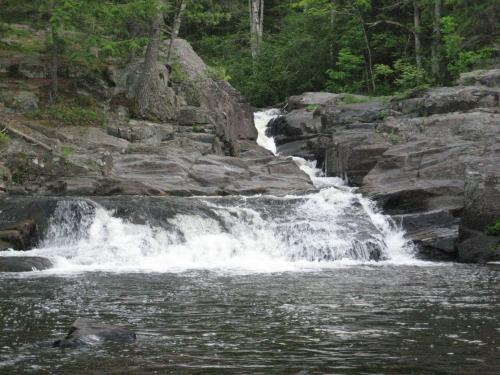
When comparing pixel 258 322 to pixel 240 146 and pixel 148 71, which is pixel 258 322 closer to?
pixel 148 71

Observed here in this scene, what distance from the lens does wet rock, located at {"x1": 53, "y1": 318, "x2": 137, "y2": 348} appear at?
7.81m

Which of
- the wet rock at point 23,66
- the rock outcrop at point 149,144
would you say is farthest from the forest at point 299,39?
the rock outcrop at point 149,144

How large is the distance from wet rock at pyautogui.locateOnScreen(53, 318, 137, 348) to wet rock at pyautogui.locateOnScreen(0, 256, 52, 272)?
283 inches

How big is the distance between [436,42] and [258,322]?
26.7 meters

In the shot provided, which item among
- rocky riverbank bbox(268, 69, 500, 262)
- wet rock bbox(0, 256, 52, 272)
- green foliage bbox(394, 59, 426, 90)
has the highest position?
green foliage bbox(394, 59, 426, 90)

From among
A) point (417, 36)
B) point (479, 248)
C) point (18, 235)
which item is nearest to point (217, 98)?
point (417, 36)

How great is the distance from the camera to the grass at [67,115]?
84.8 feet

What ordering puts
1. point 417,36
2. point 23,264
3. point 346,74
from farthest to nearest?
point 346,74
point 417,36
point 23,264

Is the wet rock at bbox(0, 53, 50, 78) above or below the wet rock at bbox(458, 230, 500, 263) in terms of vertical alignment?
above

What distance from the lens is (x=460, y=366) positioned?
6.96 metres

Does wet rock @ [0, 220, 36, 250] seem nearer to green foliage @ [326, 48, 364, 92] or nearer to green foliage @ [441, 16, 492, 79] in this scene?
green foliage @ [441, 16, 492, 79]

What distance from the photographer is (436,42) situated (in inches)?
1313

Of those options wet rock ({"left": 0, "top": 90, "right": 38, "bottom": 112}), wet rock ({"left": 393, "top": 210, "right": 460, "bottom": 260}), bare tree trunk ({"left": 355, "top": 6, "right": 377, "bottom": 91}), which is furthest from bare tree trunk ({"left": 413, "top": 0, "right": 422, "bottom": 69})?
wet rock ({"left": 0, "top": 90, "right": 38, "bottom": 112})

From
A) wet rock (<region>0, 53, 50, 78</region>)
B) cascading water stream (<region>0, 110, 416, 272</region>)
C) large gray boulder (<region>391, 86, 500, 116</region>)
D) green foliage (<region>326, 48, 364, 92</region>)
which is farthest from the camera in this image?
green foliage (<region>326, 48, 364, 92</region>)
